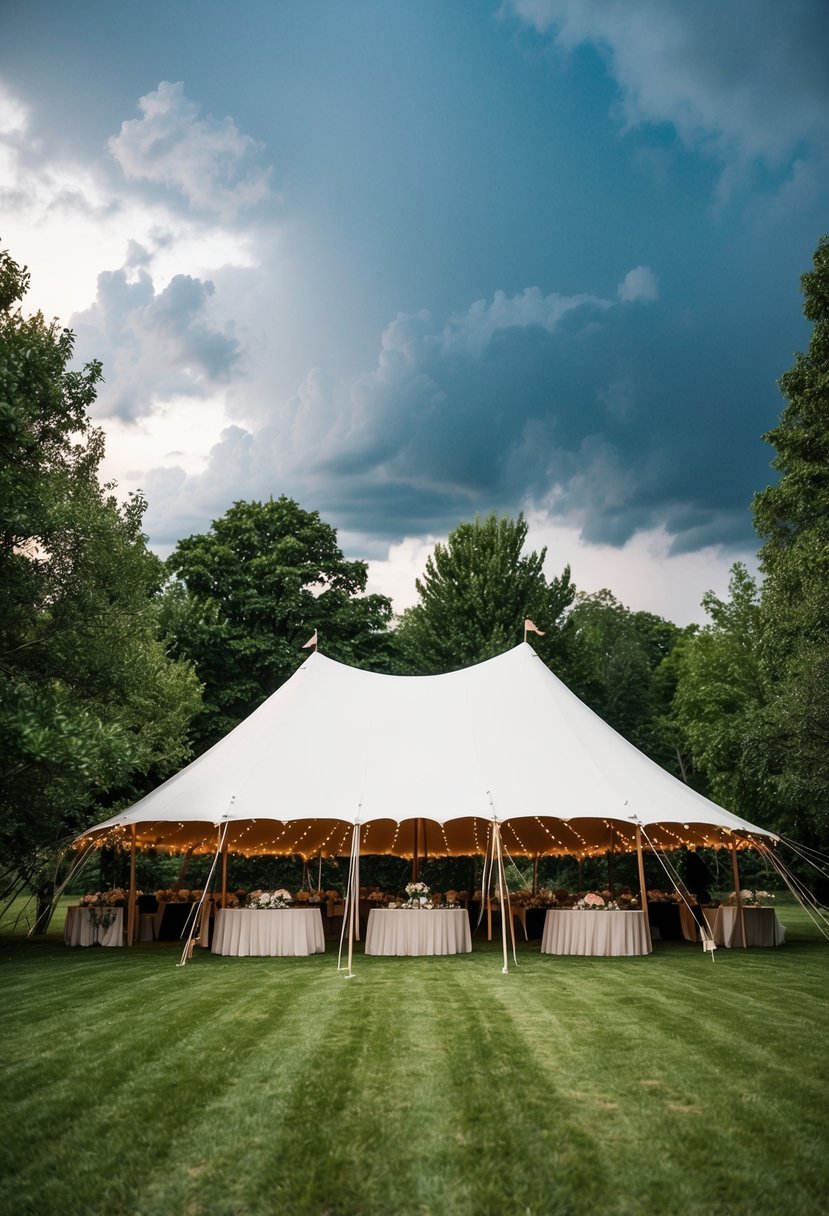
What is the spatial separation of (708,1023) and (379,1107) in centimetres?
328

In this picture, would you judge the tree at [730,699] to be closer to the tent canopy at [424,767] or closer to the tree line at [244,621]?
the tree line at [244,621]

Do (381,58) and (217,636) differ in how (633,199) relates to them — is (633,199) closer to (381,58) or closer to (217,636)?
(381,58)

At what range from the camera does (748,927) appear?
1450 cm

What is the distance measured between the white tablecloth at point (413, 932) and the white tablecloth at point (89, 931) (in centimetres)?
444


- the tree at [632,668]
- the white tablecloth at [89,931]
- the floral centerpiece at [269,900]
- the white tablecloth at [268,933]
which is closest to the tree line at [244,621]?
the tree at [632,668]

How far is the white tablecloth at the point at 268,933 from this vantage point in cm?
1218

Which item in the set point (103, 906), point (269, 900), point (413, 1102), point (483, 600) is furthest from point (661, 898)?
point (413, 1102)

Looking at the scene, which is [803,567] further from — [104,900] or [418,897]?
[104,900]

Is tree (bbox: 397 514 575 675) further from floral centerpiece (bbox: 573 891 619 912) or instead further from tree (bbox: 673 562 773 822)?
floral centerpiece (bbox: 573 891 619 912)

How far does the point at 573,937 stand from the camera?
12445mm

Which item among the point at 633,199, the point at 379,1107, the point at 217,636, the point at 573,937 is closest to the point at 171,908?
the point at 573,937

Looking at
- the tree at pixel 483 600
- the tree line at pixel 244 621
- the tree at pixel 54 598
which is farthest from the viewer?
the tree at pixel 483 600

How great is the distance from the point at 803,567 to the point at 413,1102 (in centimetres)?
1503

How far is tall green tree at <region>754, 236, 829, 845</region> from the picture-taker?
16172mm
